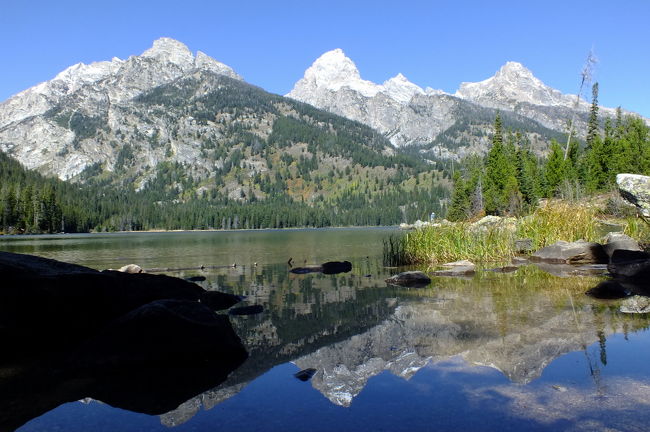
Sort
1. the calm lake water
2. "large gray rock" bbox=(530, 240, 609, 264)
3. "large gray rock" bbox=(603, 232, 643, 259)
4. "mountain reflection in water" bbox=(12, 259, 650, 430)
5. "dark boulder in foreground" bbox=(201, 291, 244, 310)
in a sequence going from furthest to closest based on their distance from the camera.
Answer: "large gray rock" bbox=(530, 240, 609, 264) < "large gray rock" bbox=(603, 232, 643, 259) < "dark boulder in foreground" bbox=(201, 291, 244, 310) < "mountain reflection in water" bbox=(12, 259, 650, 430) < the calm lake water

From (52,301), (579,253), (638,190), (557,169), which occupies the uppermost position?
(557,169)

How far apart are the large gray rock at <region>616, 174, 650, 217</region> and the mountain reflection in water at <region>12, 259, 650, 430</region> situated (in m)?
7.94

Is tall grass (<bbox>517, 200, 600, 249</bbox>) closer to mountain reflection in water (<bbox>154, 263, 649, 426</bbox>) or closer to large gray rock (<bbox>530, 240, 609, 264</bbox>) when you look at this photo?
large gray rock (<bbox>530, 240, 609, 264</bbox>)

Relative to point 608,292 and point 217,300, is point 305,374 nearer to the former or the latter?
point 217,300

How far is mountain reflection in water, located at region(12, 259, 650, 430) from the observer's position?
21.1 ft

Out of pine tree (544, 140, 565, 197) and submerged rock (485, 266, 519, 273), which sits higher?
pine tree (544, 140, 565, 197)

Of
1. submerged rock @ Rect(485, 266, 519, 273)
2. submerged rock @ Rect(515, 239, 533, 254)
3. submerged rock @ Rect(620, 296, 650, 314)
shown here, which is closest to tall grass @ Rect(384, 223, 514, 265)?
submerged rock @ Rect(515, 239, 533, 254)

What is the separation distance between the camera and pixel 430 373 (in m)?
8.38

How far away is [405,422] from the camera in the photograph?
6188mm

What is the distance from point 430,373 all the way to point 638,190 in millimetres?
19657

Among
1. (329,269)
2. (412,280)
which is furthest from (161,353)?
(329,269)

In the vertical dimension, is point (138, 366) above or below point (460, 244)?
below

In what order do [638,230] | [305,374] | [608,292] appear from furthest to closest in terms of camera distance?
[638,230]
[608,292]
[305,374]

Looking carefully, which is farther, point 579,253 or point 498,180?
point 498,180
